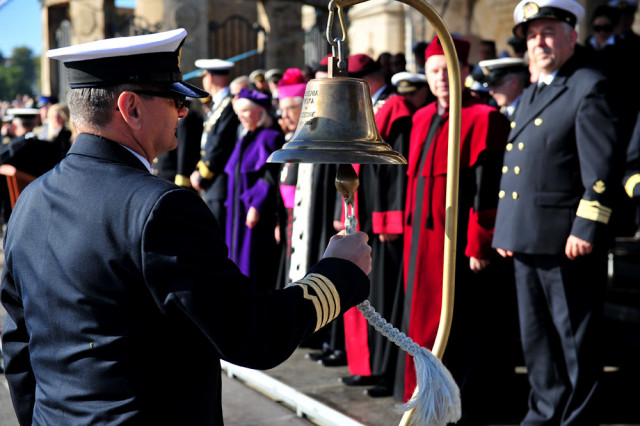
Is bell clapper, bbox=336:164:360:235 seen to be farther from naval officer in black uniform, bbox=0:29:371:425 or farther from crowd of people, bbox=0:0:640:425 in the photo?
crowd of people, bbox=0:0:640:425

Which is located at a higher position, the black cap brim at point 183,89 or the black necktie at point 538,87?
the black necktie at point 538,87

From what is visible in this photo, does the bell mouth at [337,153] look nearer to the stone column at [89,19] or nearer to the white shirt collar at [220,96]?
the white shirt collar at [220,96]

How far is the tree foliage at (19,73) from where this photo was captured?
304 ft

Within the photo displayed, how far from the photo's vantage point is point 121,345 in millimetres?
1900

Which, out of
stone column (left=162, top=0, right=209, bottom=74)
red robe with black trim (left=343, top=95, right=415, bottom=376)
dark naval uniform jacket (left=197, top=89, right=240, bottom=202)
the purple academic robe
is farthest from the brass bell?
stone column (left=162, top=0, right=209, bottom=74)

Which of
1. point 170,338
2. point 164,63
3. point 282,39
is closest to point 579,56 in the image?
point 164,63

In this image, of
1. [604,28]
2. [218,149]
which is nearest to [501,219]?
[218,149]

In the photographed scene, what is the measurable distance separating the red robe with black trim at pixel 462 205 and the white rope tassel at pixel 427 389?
201 centimetres

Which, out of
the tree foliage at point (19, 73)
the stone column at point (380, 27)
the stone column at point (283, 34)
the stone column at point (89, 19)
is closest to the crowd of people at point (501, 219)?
the stone column at point (380, 27)

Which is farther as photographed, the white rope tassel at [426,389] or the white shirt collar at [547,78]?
the white shirt collar at [547,78]

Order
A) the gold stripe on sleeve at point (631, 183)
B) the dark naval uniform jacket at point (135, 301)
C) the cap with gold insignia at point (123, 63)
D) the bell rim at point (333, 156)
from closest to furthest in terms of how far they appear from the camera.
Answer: the dark naval uniform jacket at point (135, 301) < the cap with gold insignia at point (123, 63) < the bell rim at point (333, 156) < the gold stripe on sleeve at point (631, 183)

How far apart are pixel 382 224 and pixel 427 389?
105 inches

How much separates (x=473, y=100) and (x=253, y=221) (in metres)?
2.57

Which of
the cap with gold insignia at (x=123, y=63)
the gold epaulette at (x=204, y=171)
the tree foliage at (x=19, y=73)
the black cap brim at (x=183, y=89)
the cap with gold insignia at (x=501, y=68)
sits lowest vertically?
the gold epaulette at (x=204, y=171)
